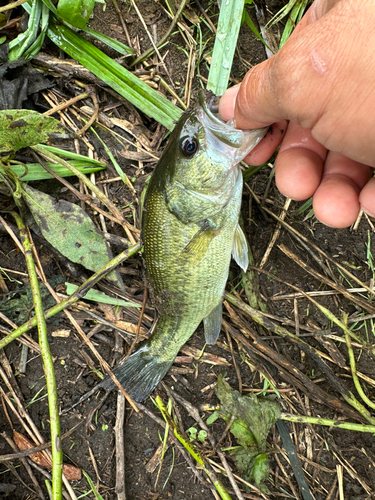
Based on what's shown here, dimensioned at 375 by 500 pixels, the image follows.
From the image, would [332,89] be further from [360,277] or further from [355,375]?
[355,375]

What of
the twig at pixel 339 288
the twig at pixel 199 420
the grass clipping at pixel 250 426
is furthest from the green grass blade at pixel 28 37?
the grass clipping at pixel 250 426

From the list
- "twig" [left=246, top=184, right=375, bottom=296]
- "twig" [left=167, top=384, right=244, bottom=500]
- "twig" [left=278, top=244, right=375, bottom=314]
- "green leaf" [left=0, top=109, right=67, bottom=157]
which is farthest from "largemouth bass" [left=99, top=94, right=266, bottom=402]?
"green leaf" [left=0, top=109, right=67, bottom=157]

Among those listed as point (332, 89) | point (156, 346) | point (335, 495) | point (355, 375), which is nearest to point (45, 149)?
point (156, 346)

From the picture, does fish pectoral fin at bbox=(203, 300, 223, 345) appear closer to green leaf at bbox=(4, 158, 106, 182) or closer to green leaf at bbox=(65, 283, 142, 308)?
green leaf at bbox=(65, 283, 142, 308)

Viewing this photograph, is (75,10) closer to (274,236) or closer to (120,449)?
(274,236)

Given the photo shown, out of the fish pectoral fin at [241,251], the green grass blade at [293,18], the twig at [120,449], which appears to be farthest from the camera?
the green grass blade at [293,18]

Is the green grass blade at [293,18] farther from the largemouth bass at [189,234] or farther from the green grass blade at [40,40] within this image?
the green grass blade at [40,40]
